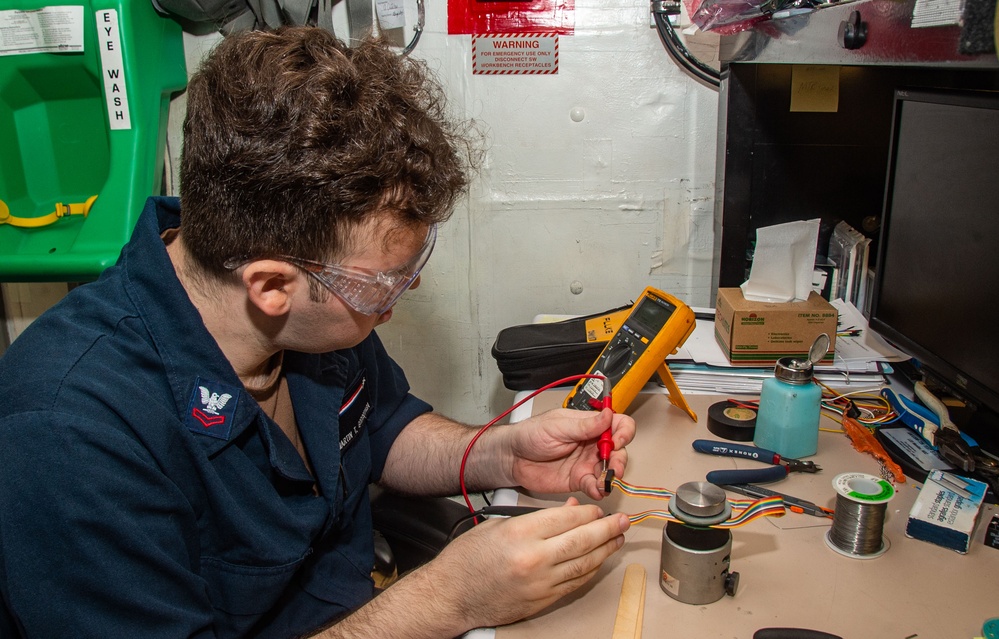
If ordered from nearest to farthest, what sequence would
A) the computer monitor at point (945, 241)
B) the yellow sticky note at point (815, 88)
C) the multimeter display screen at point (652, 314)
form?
1. the computer monitor at point (945, 241)
2. the multimeter display screen at point (652, 314)
3. the yellow sticky note at point (815, 88)

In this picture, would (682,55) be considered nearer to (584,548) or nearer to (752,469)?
(752,469)

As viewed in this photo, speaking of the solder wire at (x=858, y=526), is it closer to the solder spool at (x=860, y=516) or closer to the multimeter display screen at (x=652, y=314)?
the solder spool at (x=860, y=516)

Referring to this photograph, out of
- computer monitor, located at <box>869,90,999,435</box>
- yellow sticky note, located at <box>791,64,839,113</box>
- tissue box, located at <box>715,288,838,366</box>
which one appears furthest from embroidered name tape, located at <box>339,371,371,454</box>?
yellow sticky note, located at <box>791,64,839,113</box>

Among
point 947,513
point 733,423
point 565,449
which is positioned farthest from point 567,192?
point 947,513

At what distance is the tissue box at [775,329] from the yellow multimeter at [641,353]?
0.20 meters

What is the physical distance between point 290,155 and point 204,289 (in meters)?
0.24

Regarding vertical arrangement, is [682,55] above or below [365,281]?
above

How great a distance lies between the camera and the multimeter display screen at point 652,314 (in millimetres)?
1339

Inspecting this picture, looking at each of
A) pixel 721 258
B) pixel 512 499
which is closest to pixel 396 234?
pixel 512 499

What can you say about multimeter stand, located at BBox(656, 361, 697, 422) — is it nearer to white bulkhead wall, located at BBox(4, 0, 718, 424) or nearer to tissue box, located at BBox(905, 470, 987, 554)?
tissue box, located at BBox(905, 470, 987, 554)

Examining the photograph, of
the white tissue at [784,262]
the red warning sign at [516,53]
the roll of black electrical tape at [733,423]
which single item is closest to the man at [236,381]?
the roll of black electrical tape at [733,423]

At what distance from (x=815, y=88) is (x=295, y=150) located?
1.28 meters

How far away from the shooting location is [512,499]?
1162 mm

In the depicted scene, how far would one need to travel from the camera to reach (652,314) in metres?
1.36
